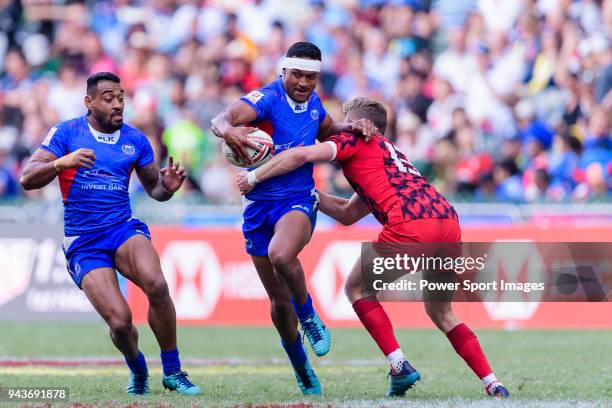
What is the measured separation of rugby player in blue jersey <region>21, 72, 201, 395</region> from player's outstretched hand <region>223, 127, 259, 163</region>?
0.77 meters

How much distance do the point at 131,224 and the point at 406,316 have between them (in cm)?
799

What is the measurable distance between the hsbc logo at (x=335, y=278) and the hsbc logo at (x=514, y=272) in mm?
2022

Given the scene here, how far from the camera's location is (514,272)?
14.4 metres

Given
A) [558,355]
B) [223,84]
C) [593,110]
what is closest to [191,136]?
[223,84]

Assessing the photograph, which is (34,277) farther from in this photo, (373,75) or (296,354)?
(296,354)

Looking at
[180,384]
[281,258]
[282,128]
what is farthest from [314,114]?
[180,384]

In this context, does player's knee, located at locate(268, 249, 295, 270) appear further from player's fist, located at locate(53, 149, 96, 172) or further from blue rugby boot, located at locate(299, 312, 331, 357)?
player's fist, located at locate(53, 149, 96, 172)

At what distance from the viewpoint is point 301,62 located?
9820mm

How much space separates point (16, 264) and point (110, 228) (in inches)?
342

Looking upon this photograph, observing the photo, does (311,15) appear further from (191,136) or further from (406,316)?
(406,316)

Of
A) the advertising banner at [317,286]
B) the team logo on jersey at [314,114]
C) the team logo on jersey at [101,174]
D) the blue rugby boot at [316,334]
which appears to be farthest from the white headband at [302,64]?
the advertising banner at [317,286]

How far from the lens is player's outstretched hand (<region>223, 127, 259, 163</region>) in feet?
31.1

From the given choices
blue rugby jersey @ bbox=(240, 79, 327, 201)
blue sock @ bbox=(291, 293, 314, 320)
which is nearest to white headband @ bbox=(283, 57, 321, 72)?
blue rugby jersey @ bbox=(240, 79, 327, 201)

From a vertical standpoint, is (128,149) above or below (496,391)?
above
